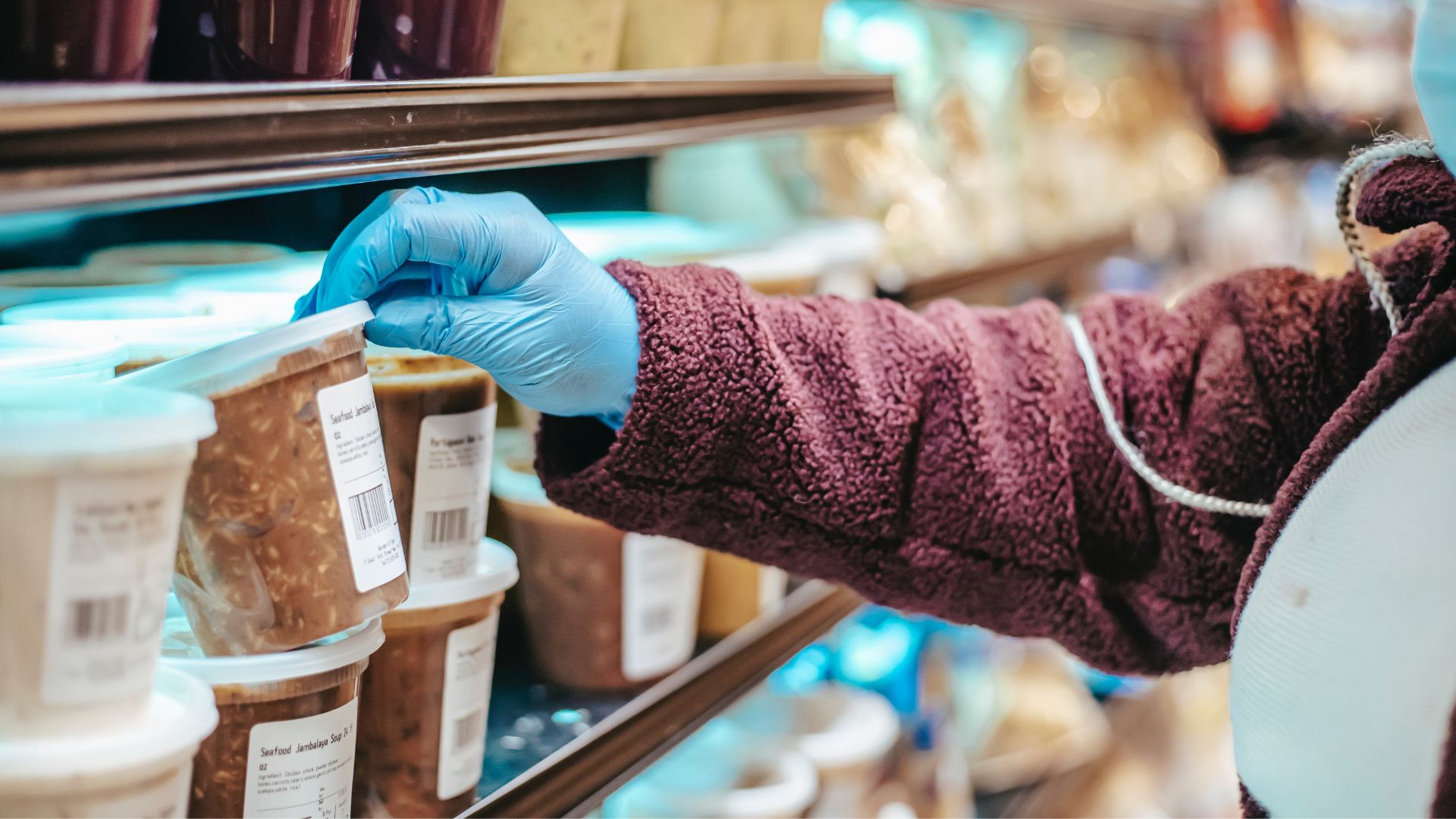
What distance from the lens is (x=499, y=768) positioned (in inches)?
41.2

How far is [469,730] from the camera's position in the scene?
97 cm

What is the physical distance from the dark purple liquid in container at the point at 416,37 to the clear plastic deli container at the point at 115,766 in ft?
1.37

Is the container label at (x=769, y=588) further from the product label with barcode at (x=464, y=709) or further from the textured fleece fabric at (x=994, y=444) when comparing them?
the product label with barcode at (x=464, y=709)

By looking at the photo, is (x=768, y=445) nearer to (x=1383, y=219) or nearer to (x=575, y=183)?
(x=1383, y=219)

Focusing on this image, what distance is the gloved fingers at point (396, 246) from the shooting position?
77 cm

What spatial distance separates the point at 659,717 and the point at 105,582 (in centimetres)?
65

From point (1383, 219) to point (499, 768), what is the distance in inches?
32.0

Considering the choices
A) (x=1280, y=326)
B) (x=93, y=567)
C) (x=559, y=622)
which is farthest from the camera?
(x=559, y=622)

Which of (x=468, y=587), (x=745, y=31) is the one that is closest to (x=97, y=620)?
(x=468, y=587)

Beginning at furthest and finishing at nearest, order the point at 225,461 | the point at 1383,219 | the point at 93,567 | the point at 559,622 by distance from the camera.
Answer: the point at 559,622, the point at 1383,219, the point at 225,461, the point at 93,567

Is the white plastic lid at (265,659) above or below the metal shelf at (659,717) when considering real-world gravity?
above

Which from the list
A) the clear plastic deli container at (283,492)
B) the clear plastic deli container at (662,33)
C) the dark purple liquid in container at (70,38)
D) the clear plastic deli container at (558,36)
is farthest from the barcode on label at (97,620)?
the clear plastic deli container at (662,33)

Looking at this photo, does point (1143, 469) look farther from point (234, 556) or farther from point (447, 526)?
point (234, 556)

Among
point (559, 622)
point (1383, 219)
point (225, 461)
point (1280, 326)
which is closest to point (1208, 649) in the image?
point (1280, 326)
